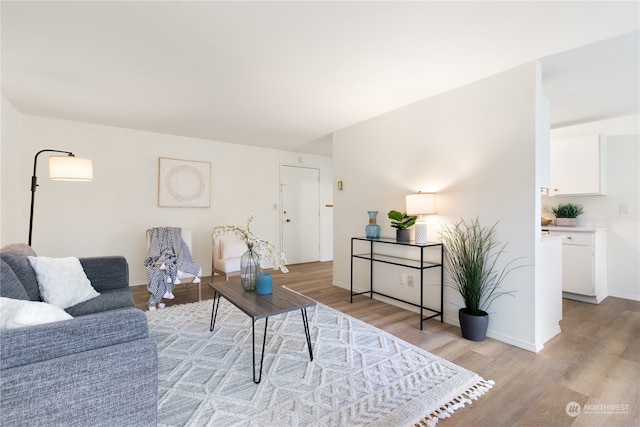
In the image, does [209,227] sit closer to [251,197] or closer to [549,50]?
[251,197]

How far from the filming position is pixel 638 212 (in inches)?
139

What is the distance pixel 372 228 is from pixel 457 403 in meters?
2.09

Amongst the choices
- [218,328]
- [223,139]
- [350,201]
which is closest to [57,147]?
[223,139]

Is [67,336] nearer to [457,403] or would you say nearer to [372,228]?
[457,403]

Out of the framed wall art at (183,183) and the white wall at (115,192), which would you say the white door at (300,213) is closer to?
the white wall at (115,192)

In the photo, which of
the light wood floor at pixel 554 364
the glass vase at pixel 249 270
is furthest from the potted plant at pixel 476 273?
the glass vase at pixel 249 270

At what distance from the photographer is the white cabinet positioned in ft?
11.3

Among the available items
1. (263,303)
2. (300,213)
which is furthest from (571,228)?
(300,213)

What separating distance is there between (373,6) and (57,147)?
432 cm

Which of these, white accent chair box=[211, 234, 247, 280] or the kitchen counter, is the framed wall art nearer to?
white accent chair box=[211, 234, 247, 280]

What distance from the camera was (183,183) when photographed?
463cm

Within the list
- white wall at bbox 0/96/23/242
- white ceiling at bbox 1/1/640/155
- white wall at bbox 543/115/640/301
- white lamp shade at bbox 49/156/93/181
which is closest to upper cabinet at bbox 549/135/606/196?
white wall at bbox 543/115/640/301

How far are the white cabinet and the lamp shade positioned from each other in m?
2.09

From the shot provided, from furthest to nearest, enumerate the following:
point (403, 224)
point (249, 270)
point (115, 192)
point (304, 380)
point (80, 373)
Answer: point (115, 192) < point (403, 224) < point (249, 270) < point (304, 380) < point (80, 373)
